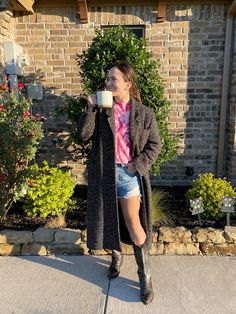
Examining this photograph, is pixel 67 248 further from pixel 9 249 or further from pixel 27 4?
pixel 27 4

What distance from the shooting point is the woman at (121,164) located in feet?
8.13

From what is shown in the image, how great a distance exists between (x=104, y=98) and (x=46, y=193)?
1750mm

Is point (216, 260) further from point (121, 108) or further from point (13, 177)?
point (13, 177)

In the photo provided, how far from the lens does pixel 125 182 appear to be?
259 centimetres

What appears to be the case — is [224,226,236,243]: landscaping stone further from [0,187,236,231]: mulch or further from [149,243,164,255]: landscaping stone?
[149,243,164,255]: landscaping stone

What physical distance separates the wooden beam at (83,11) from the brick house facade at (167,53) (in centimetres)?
3

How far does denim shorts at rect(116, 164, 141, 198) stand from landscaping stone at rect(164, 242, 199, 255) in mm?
1021

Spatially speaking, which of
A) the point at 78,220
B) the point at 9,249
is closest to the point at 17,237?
the point at 9,249

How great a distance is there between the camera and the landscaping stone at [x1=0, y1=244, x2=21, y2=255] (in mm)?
3373

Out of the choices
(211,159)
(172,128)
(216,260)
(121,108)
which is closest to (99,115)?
(121,108)

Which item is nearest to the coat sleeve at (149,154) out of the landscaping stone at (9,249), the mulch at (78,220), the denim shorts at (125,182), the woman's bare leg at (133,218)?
the denim shorts at (125,182)

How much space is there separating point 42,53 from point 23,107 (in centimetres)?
177

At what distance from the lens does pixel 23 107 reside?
138 inches

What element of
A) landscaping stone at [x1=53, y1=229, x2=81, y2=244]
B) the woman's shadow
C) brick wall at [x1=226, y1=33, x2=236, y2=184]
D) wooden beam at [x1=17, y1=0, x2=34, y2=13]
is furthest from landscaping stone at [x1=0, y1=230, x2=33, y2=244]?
brick wall at [x1=226, y1=33, x2=236, y2=184]
